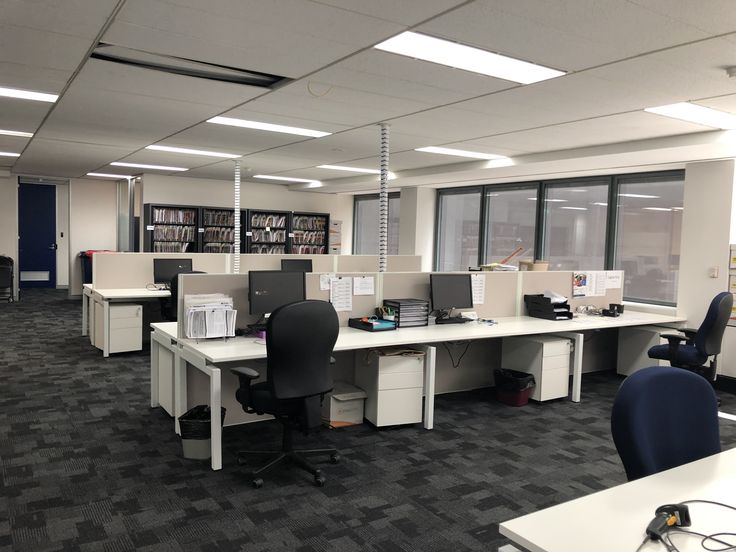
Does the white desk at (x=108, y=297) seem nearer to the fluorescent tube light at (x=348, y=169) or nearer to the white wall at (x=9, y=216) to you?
the fluorescent tube light at (x=348, y=169)

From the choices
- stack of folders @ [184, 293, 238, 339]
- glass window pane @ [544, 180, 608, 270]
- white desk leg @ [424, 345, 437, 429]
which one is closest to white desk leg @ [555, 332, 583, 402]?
white desk leg @ [424, 345, 437, 429]

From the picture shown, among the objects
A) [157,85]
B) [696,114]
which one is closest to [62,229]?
[157,85]

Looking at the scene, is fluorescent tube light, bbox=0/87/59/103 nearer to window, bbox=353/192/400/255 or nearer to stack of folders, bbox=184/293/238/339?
stack of folders, bbox=184/293/238/339

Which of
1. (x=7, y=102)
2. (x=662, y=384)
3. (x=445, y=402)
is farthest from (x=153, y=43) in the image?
(x=445, y=402)

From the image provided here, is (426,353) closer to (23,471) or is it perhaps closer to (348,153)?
(23,471)

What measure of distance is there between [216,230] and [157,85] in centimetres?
673

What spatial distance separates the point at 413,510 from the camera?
2.91 m

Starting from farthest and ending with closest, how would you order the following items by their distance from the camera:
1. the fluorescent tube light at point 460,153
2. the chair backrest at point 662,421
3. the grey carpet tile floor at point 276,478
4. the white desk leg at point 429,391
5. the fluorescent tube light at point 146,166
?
the fluorescent tube light at point 146,166 → the fluorescent tube light at point 460,153 → the white desk leg at point 429,391 → the grey carpet tile floor at point 276,478 → the chair backrest at point 662,421

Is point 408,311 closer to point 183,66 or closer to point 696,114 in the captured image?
point 183,66

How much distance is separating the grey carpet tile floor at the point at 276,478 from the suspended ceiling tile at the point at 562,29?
2.46 m

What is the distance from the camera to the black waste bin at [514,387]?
483cm

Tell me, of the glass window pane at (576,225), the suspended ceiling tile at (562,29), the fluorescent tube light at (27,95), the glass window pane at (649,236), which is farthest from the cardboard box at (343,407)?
the glass window pane at (576,225)

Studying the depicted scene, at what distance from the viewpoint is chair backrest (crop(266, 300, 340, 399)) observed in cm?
298

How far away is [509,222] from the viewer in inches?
349
